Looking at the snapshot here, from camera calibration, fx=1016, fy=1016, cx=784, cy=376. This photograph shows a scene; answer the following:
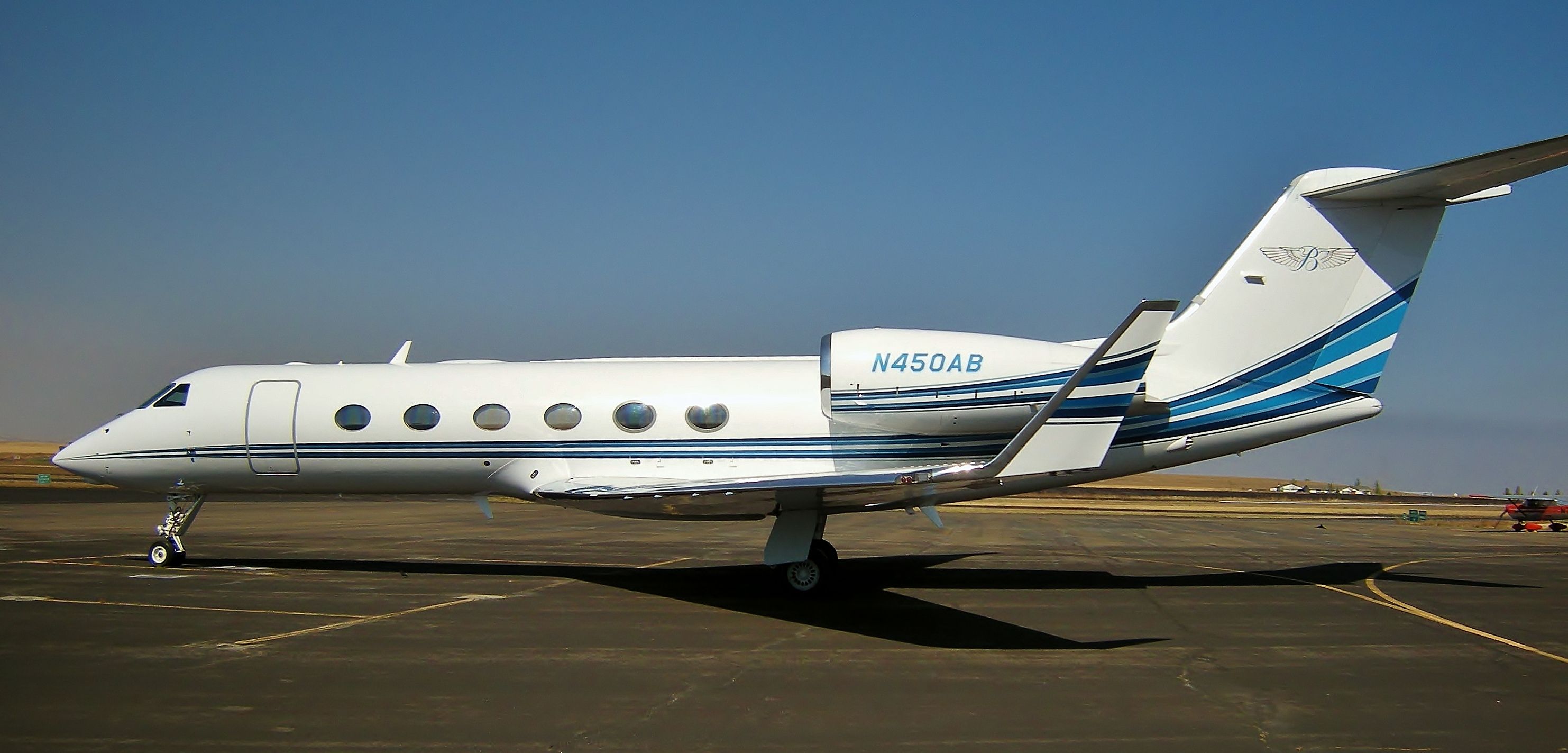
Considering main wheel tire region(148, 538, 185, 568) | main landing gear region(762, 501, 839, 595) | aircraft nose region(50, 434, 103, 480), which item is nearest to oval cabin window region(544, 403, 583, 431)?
main landing gear region(762, 501, 839, 595)

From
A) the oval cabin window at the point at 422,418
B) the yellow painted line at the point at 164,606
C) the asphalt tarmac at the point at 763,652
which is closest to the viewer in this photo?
the asphalt tarmac at the point at 763,652

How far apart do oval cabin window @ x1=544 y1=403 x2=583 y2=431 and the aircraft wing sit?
1856mm

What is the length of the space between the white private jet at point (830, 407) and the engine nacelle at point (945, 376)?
0.02 metres

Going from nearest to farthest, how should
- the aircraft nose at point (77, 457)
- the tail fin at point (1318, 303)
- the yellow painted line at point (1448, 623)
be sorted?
the yellow painted line at point (1448, 623) < the tail fin at point (1318, 303) < the aircraft nose at point (77, 457)

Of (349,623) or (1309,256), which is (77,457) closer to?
(349,623)

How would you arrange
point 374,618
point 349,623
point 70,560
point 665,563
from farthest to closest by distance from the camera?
point 665,563
point 70,560
point 374,618
point 349,623

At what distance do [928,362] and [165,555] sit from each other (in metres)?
10.9

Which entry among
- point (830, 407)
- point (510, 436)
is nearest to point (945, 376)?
point (830, 407)

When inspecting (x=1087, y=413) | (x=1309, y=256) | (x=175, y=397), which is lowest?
(x=1087, y=413)

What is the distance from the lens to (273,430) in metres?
14.0

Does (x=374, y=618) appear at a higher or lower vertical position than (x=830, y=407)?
lower

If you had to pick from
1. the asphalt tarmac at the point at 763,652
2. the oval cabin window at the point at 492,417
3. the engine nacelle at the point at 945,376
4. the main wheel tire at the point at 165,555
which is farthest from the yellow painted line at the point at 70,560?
the engine nacelle at the point at 945,376

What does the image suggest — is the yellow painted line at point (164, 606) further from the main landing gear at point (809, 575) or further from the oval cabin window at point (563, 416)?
the main landing gear at point (809, 575)

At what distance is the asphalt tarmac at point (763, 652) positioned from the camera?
6.45m
